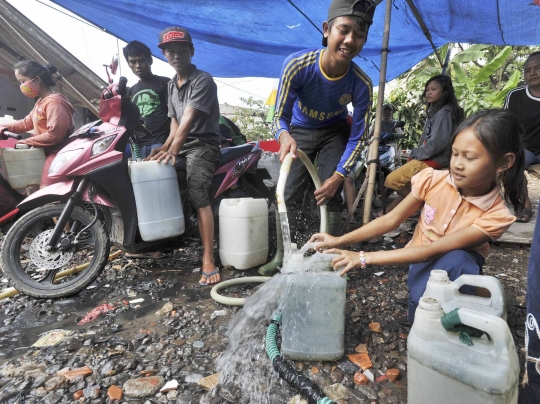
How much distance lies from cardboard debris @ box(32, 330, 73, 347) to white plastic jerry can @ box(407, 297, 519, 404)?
1.98 metres

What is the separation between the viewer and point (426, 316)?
3.66ft

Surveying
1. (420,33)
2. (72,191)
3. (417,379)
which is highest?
(420,33)

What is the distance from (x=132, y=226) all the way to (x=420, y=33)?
17.3 ft

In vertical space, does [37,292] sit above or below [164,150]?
below

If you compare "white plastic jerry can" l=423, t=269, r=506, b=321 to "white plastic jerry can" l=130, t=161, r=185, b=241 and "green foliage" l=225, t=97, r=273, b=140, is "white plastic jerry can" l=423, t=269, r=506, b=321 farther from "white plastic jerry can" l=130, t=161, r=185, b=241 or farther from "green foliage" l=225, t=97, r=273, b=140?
"green foliage" l=225, t=97, r=273, b=140

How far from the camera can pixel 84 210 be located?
2.71 metres

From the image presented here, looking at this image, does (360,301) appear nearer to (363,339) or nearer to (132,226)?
(363,339)

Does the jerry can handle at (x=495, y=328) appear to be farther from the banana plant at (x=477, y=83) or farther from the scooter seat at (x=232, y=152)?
the banana plant at (x=477, y=83)

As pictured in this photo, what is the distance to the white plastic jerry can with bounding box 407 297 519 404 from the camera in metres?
1.01

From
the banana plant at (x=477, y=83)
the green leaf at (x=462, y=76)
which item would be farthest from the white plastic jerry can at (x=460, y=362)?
the green leaf at (x=462, y=76)

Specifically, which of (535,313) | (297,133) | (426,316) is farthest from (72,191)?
(535,313)

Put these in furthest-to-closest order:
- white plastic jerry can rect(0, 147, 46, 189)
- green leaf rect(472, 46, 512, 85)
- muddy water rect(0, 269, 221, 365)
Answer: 1. green leaf rect(472, 46, 512, 85)
2. white plastic jerry can rect(0, 147, 46, 189)
3. muddy water rect(0, 269, 221, 365)

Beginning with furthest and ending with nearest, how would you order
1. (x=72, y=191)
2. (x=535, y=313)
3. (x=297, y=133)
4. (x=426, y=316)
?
(x=297, y=133)
(x=72, y=191)
(x=426, y=316)
(x=535, y=313)

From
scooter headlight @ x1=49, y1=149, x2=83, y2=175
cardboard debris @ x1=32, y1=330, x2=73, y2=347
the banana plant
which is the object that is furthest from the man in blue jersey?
the banana plant
